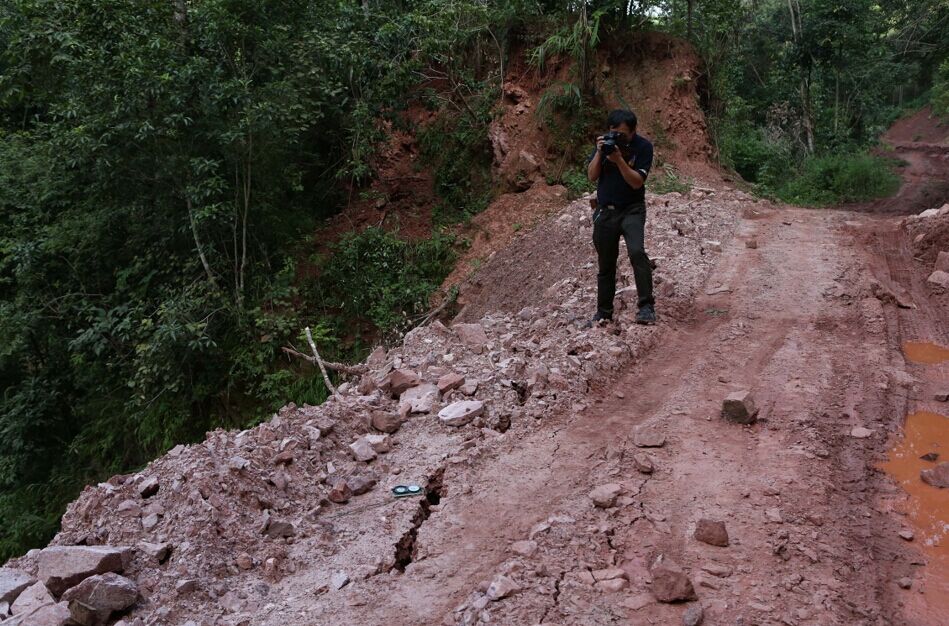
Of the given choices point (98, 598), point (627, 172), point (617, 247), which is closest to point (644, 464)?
point (617, 247)

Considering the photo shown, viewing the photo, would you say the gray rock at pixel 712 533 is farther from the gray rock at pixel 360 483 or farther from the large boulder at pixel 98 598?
the large boulder at pixel 98 598

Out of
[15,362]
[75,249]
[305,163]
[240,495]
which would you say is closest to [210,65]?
[305,163]

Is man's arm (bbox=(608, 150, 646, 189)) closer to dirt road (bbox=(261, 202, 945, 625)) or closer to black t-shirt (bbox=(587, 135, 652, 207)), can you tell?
black t-shirt (bbox=(587, 135, 652, 207))

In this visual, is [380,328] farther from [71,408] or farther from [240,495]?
[240,495]

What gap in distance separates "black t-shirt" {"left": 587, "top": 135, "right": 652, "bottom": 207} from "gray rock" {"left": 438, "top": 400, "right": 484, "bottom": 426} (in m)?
1.92

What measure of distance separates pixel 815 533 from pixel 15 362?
11.3 metres

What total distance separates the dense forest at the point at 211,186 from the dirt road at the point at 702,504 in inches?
214

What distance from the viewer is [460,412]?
4156 millimetres

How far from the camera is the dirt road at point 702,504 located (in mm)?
2486

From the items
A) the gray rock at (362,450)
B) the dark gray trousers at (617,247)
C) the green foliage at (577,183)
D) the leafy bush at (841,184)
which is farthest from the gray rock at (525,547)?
the leafy bush at (841,184)

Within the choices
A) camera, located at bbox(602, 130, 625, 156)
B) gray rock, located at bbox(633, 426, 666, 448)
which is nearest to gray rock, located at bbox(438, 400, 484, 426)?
gray rock, located at bbox(633, 426, 666, 448)

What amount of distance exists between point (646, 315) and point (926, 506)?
242 centimetres

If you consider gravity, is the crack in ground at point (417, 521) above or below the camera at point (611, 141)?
below

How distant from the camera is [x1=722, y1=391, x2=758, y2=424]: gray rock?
3.71 metres
